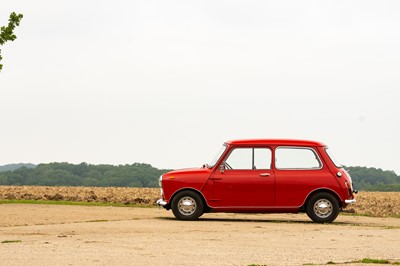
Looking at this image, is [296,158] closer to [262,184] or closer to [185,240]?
[262,184]

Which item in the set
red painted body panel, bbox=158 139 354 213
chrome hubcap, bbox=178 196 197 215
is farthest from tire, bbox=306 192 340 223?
chrome hubcap, bbox=178 196 197 215

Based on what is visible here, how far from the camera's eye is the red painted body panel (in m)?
24.1

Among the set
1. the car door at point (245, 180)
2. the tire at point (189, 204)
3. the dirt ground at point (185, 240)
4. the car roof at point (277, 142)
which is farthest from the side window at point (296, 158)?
the tire at point (189, 204)

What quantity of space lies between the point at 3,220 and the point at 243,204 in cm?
607

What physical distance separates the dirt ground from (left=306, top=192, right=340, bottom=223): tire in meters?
0.25

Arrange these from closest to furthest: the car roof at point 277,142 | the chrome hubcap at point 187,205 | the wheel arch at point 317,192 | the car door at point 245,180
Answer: the wheel arch at point 317,192 → the car door at point 245,180 → the car roof at point 277,142 → the chrome hubcap at point 187,205

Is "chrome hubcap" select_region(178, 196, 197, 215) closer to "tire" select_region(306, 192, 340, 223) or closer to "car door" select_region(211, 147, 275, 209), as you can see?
"car door" select_region(211, 147, 275, 209)

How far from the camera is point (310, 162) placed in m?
24.5

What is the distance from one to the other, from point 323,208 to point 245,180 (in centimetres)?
204

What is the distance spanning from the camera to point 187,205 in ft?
80.3

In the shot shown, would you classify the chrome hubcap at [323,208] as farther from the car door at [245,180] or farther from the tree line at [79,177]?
the tree line at [79,177]

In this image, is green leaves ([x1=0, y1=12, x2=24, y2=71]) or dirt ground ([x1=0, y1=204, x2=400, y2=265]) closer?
dirt ground ([x1=0, y1=204, x2=400, y2=265])

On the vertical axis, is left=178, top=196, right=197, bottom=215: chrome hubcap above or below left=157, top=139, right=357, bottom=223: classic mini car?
below

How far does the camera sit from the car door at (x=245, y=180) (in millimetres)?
24172
